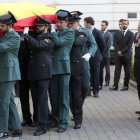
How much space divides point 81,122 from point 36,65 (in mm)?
1439

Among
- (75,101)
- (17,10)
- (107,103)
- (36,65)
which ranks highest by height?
(17,10)

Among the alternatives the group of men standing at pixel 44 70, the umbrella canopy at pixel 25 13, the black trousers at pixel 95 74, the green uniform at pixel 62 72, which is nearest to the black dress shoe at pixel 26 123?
the group of men standing at pixel 44 70

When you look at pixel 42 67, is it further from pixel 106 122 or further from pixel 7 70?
pixel 106 122

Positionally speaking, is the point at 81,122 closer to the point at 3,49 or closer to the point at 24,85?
the point at 24,85

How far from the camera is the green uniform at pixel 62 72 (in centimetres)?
841

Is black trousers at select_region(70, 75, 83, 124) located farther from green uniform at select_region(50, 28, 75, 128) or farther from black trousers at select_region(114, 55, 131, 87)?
black trousers at select_region(114, 55, 131, 87)

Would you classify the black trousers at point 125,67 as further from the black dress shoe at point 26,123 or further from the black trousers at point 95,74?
the black dress shoe at point 26,123

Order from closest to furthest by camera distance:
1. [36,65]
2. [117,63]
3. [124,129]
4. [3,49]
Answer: [3,49]
[36,65]
[124,129]
[117,63]

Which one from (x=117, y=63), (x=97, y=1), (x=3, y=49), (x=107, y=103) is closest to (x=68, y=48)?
(x=3, y=49)

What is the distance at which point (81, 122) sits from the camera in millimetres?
8992

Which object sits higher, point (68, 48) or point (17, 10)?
point (17, 10)

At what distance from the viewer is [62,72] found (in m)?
8.54

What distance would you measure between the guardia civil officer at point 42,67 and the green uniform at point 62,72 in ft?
0.64

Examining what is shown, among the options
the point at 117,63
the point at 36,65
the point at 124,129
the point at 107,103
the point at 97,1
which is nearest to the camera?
the point at 36,65
